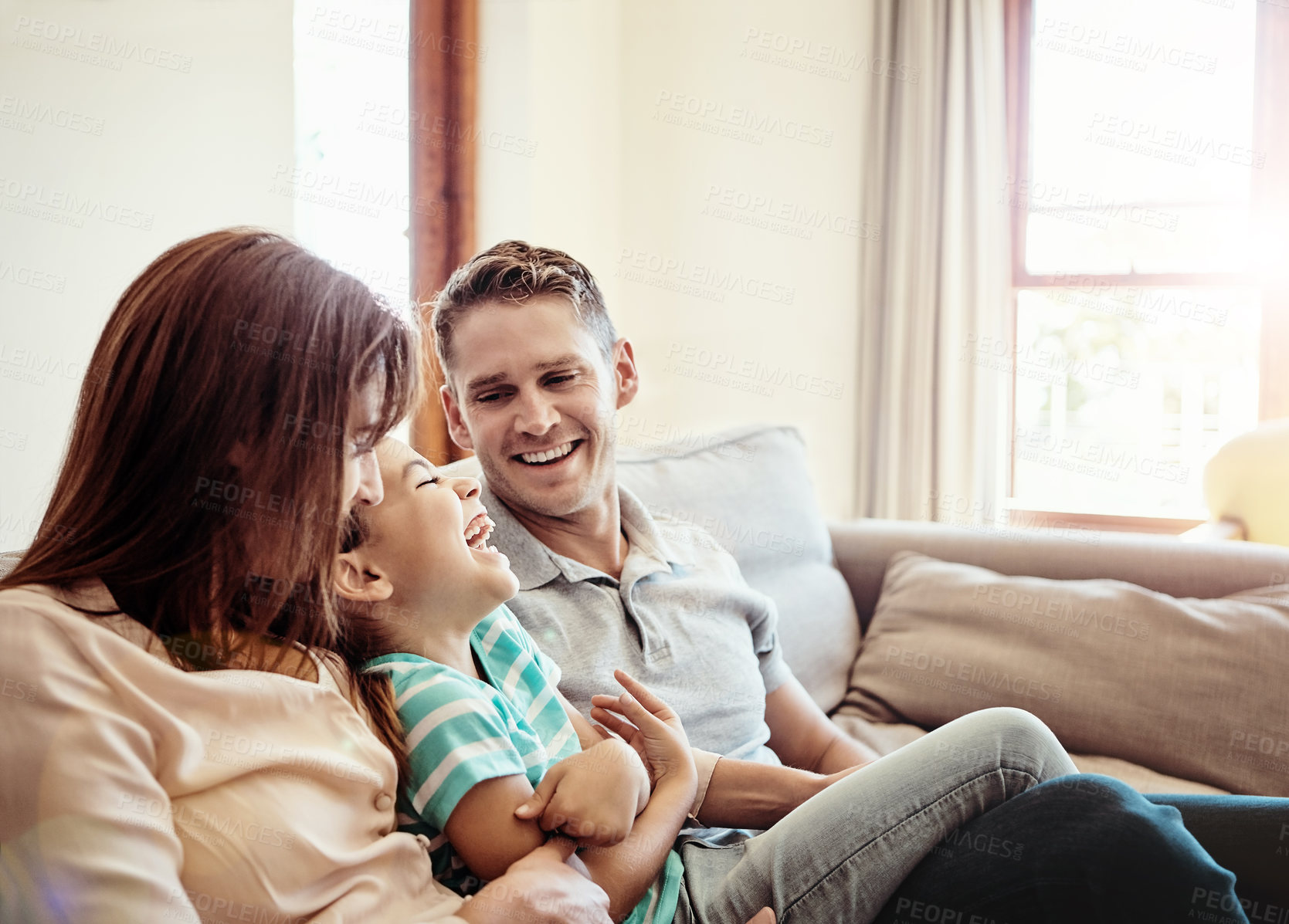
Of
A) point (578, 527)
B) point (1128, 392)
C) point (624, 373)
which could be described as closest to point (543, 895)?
point (578, 527)

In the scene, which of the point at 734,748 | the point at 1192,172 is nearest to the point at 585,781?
the point at 734,748

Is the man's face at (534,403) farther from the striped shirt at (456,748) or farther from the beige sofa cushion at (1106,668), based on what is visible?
the beige sofa cushion at (1106,668)

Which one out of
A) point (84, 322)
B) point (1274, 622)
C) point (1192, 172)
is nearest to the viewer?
point (1274, 622)

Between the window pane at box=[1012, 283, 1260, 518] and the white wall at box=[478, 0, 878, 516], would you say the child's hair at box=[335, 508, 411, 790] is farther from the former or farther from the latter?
the window pane at box=[1012, 283, 1260, 518]

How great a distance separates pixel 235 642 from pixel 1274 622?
1.54 metres

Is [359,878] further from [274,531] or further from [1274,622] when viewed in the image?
[1274,622]

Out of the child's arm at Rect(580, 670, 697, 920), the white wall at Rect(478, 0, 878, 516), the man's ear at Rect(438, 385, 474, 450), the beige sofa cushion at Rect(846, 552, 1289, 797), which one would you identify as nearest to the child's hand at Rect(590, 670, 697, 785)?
the child's arm at Rect(580, 670, 697, 920)

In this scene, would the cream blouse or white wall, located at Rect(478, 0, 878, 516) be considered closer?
the cream blouse

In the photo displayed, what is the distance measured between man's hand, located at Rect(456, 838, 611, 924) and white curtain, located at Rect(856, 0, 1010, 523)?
299 cm

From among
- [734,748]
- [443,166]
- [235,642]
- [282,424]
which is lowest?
[734,748]

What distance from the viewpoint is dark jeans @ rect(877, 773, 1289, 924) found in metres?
0.78

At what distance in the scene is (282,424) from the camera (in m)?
0.75

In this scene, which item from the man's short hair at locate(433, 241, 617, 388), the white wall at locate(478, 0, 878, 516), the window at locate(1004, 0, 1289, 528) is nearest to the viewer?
the man's short hair at locate(433, 241, 617, 388)

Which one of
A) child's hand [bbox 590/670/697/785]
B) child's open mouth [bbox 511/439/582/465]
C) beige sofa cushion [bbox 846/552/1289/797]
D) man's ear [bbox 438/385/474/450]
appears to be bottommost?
beige sofa cushion [bbox 846/552/1289/797]
